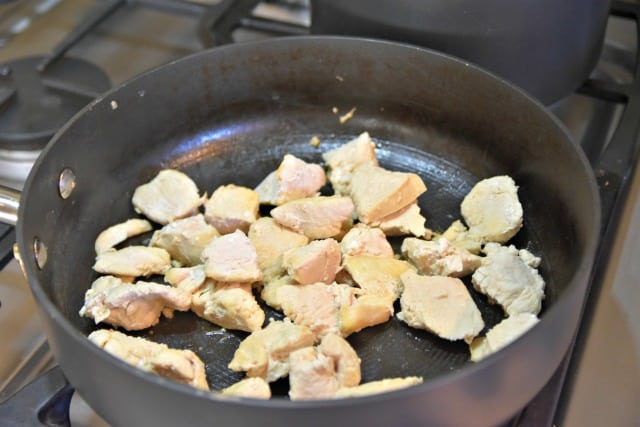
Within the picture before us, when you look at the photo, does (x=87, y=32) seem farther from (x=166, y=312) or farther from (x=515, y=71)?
(x=515, y=71)

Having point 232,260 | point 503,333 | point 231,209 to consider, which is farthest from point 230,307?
point 503,333

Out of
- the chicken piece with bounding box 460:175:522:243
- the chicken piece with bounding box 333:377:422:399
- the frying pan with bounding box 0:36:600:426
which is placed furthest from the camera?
the chicken piece with bounding box 460:175:522:243

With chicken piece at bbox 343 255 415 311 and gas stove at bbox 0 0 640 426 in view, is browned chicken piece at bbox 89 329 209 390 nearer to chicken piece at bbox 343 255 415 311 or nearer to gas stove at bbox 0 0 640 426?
gas stove at bbox 0 0 640 426

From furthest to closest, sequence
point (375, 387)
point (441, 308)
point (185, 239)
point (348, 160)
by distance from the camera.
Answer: point (348, 160)
point (185, 239)
point (441, 308)
point (375, 387)

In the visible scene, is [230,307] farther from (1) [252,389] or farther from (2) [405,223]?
(2) [405,223]

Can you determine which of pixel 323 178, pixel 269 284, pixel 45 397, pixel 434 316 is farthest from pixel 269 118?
pixel 45 397

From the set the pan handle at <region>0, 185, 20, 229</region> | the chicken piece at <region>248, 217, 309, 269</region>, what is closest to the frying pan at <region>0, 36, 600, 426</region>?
the pan handle at <region>0, 185, 20, 229</region>
